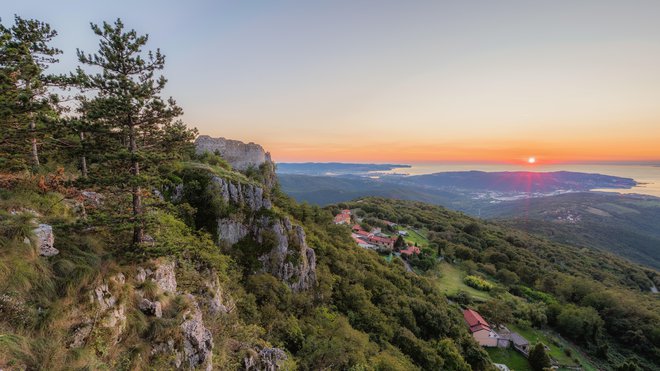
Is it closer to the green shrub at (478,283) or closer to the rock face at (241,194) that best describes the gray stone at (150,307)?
the rock face at (241,194)

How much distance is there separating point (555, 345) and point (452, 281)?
61.3 ft

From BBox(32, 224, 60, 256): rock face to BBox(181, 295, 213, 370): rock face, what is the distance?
430cm

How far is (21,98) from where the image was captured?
988cm

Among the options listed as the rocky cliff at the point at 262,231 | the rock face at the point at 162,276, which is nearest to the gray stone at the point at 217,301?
the rock face at the point at 162,276

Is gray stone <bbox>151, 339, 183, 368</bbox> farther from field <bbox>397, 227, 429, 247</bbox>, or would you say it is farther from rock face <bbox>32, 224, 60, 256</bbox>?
field <bbox>397, 227, 429, 247</bbox>

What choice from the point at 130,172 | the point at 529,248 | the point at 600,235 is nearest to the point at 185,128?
the point at 130,172

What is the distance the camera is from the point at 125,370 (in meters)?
7.25

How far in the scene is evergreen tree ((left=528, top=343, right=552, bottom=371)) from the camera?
37.2 metres

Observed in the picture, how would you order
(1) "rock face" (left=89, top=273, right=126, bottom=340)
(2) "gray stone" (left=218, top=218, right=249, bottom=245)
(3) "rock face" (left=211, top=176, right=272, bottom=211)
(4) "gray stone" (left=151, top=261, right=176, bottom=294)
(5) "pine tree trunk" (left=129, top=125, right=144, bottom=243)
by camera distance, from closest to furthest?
(1) "rock face" (left=89, top=273, right=126, bottom=340) < (5) "pine tree trunk" (left=129, top=125, right=144, bottom=243) < (4) "gray stone" (left=151, top=261, right=176, bottom=294) < (2) "gray stone" (left=218, top=218, right=249, bottom=245) < (3) "rock face" (left=211, top=176, right=272, bottom=211)

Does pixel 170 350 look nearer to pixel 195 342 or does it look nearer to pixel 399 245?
pixel 195 342

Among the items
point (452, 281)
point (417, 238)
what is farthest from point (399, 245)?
point (417, 238)

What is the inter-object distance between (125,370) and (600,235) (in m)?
219

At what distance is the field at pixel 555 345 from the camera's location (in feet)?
140

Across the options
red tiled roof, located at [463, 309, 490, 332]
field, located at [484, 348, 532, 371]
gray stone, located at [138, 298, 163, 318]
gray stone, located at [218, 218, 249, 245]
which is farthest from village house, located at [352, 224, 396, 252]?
gray stone, located at [138, 298, 163, 318]
